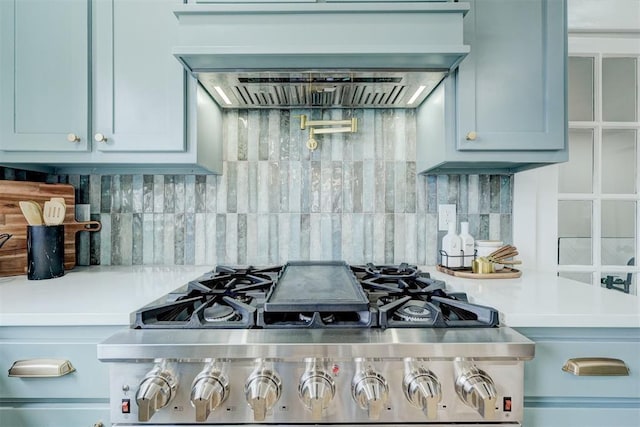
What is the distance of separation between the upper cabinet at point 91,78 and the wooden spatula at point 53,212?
204 millimetres

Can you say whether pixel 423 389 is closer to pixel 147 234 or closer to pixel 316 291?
pixel 316 291

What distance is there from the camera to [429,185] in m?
1.58

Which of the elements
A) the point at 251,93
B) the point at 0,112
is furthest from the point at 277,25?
the point at 0,112

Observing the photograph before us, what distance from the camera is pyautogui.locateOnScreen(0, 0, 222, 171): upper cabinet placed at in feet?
4.01

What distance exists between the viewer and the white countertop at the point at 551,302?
2.90ft

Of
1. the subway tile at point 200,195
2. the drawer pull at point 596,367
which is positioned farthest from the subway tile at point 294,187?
the drawer pull at point 596,367

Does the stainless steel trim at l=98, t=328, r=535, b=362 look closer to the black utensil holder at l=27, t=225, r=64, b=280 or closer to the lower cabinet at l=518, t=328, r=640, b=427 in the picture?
the lower cabinet at l=518, t=328, r=640, b=427

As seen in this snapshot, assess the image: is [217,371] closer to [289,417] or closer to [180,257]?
[289,417]

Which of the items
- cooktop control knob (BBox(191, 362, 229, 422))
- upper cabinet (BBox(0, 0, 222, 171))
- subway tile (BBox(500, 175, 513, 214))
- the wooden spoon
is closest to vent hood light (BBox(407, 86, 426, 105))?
subway tile (BBox(500, 175, 513, 214))

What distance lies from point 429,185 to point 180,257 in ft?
4.01

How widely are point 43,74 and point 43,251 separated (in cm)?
65

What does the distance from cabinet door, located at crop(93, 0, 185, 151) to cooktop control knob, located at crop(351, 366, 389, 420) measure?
3.23 ft

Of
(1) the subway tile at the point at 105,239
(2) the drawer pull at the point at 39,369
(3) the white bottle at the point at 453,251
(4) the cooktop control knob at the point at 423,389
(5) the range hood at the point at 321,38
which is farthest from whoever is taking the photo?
(1) the subway tile at the point at 105,239

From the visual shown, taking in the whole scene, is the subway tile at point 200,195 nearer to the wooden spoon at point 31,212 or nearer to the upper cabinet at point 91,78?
the upper cabinet at point 91,78
